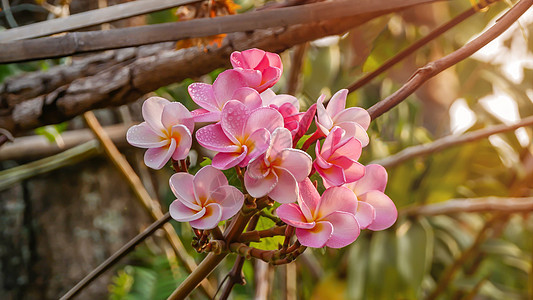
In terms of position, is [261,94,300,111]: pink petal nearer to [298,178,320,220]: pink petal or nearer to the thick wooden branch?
[298,178,320,220]: pink petal

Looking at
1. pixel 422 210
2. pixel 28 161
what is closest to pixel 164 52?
pixel 28 161

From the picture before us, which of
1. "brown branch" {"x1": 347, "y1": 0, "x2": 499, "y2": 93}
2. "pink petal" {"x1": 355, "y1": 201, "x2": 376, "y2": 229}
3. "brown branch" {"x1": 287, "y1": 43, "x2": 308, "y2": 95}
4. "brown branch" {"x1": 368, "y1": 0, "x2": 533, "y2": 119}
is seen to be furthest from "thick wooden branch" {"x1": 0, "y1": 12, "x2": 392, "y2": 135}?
"brown branch" {"x1": 287, "y1": 43, "x2": 308, "y2": 95}

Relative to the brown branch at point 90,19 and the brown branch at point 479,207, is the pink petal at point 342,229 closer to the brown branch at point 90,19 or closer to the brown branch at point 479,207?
the brown branch at point 90,19

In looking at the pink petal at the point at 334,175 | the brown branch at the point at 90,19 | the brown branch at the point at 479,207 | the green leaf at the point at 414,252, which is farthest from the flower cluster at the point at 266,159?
the green leaf at the point at 414,252

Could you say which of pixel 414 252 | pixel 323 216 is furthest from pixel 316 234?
pixel 414 252

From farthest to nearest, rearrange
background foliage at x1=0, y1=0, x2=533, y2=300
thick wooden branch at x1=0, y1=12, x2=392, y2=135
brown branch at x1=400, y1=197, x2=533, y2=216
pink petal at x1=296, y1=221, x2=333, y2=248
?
background foliage at x1=0, y1=0, x2=533, y2=300 → brown branch at x1=400, y1=197, x2=533, y2=216 → thick wooden branch at x1=0, y1=12, x2=392, y2=135 → pink petal at x1=296, y1=221, x2=333, y2=248

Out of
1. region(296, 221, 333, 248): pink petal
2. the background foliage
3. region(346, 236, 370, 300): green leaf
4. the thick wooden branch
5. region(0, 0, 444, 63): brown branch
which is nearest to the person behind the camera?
region(296, 221, 333, 248): pink petal

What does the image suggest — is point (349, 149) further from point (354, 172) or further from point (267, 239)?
point (267, 239)
